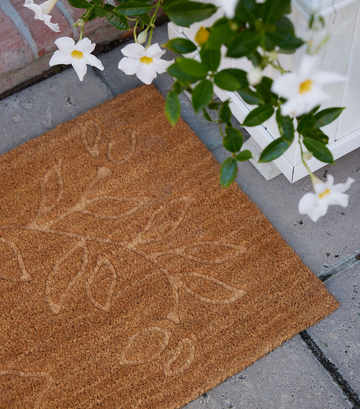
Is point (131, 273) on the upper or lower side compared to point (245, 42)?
lower

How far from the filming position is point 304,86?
0.62 metres

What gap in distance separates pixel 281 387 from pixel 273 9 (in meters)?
0.96

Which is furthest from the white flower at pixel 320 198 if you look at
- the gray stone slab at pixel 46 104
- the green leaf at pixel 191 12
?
the gray stone slab at pixel 46 104

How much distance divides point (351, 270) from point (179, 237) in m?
0.51

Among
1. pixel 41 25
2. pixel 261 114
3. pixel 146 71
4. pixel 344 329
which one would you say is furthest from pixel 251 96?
pixel 41 25

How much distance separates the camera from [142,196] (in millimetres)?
1377

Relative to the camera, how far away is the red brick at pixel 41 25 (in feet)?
4.73

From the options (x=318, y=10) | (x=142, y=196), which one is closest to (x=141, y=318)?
(x=142, y=196)

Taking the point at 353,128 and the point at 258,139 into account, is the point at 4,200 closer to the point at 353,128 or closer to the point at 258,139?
the point at 258,139

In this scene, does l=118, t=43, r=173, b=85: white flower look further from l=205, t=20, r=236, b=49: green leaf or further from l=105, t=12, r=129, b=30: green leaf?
l=205, t=20, r=236, b=49: green leaf

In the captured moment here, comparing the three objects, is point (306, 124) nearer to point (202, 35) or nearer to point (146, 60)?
point (202, 35)

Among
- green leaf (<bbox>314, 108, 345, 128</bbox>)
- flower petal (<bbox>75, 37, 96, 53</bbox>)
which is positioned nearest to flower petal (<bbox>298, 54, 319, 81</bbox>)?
green leaf (<bbox>314, 108, 345, 128</bbox>)

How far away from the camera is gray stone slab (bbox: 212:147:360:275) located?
51.6 inches

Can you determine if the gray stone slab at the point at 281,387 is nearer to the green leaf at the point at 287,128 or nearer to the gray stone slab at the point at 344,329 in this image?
the gray stone slab at the point at 344,329
